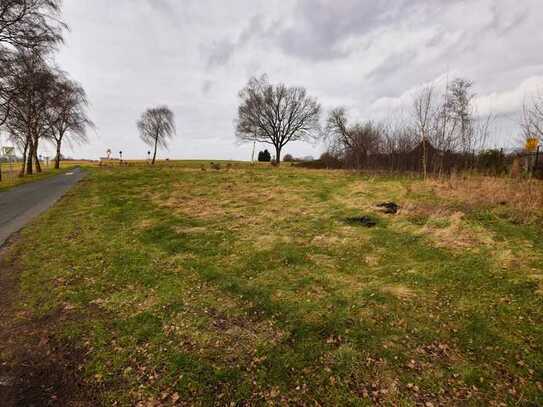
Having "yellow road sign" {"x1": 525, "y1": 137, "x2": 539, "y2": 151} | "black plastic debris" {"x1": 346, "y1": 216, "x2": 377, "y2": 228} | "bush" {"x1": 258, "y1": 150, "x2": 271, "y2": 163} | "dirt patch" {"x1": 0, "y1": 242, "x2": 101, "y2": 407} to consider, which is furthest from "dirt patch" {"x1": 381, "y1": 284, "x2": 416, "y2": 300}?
"bush" {"x1": 258, "y1": 150, "x2": 271, "y2": 163}

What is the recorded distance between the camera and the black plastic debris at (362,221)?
23.1 feet

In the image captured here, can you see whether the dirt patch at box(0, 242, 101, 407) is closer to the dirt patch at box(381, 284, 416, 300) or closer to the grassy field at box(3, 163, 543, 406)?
the grassy field at box(3, 163, 543, 406)

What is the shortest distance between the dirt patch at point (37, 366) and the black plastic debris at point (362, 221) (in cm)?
625

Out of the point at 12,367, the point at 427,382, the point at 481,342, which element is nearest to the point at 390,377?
the point at 427,382

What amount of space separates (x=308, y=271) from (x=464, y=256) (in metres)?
2.84

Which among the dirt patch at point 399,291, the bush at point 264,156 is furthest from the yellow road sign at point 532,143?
the bush at point 264,156

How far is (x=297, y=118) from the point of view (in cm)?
4044

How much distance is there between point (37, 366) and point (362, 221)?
6758 mm

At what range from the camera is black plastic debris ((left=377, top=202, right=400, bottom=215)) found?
799cm

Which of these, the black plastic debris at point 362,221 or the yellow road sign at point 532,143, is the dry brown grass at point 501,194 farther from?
the black plastic debris at point 362,221

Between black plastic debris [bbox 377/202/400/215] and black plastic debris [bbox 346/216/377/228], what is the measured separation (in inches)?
35.1

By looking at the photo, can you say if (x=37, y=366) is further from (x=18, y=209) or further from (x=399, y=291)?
(x=18, y=209)

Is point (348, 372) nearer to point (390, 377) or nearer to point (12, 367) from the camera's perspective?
point (390, 377)

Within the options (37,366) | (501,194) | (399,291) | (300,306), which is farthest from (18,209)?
(501,194)
